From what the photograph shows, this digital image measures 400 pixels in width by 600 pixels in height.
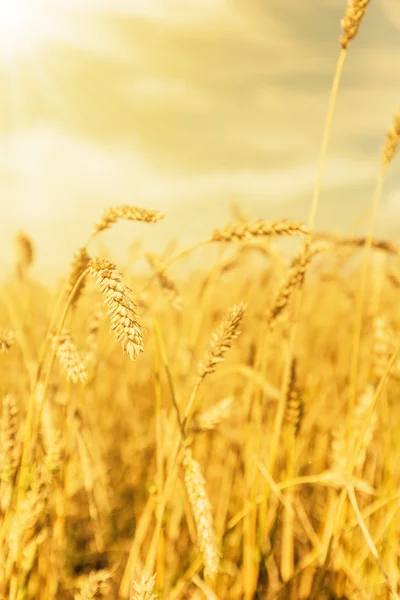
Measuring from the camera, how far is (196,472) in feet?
3.35

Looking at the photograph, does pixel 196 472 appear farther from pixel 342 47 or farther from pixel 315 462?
pixel 315 462

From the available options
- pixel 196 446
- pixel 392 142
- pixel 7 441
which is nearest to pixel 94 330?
pixel 7 441

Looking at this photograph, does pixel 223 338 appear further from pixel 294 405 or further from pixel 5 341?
pixel 294 405

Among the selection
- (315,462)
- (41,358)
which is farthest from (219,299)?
(41,358)

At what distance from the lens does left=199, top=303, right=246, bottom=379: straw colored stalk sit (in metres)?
0.92

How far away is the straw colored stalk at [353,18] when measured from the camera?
1251 millimetres

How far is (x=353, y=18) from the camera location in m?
1.25

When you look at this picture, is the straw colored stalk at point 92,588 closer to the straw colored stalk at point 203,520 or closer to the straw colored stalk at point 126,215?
the straw colored stalk at point 203,520

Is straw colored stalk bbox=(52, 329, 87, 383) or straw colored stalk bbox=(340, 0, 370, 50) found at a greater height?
straw colored stalk bbox=(340, 0, 370, 50)

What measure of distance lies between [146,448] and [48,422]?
4.64ft

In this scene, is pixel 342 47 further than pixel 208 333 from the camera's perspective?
No

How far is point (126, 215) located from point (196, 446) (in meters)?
1.63

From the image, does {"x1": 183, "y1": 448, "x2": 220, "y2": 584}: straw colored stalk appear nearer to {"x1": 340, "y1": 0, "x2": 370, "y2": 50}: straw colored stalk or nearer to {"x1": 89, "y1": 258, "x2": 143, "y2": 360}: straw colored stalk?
{"x1": 89, "y1": 258, "x2": 143, "y2": 360}: straw colored stalk

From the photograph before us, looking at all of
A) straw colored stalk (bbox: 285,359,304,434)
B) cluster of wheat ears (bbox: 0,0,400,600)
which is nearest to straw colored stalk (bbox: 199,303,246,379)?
cluster of wheat ears (bbox: 0,0,400,600)
